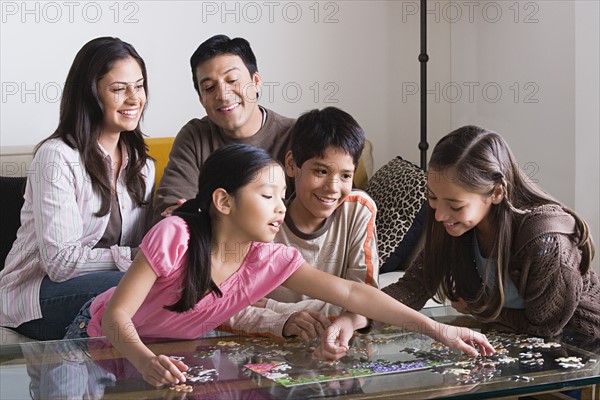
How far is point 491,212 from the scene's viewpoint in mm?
1872

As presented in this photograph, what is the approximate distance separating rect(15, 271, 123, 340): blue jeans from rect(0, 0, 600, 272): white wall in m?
1.14

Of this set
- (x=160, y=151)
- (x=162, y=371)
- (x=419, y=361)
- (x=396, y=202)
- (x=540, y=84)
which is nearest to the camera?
(x=162, y=371)

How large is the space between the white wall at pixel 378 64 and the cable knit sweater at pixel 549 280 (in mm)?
1198

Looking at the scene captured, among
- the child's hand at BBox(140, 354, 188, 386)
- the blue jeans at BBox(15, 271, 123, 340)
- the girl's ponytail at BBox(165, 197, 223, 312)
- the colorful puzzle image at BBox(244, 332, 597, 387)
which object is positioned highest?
the girl's ponytail at BBox(165, 197, 223, 312)

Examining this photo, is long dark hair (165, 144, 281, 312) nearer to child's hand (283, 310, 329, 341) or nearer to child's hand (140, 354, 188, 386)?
child's hand (283, 310, 329, 341)

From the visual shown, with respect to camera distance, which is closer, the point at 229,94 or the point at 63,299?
the point at 63,299

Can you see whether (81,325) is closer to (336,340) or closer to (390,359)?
(336,340)

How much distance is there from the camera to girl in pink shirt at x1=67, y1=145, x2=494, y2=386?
5.36 feet

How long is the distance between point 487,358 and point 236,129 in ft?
3.72

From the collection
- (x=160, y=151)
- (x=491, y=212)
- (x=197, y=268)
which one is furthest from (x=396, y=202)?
(x=197, y=268)

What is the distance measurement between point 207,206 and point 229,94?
28.1 inches

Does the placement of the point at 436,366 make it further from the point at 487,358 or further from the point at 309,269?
the point at 309,269

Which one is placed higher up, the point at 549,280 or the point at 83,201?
the point at 83,201

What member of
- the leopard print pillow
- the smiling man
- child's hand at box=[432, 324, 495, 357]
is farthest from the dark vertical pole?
child's hand at box=[432, 324, 495, 357]
